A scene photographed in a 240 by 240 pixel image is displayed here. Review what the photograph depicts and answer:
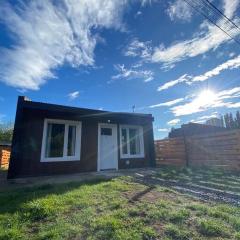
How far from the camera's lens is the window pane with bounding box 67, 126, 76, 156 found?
9812mm

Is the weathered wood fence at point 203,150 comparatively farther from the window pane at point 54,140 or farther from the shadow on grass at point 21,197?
the shadow on grass at point 21,197

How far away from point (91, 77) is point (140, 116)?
12.3 feet

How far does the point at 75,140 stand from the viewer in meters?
9.99

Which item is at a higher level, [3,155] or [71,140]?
[71,140]

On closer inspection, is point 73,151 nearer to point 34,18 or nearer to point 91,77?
point 91,77

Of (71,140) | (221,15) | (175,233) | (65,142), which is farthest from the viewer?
(71,140)

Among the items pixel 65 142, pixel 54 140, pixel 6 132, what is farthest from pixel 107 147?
pixel 6 132

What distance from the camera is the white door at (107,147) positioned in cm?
1077

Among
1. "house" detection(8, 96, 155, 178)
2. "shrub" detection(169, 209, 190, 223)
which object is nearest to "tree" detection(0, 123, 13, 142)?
"house" detection(8, 96, 155, 178)

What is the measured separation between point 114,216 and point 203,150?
9.06 m

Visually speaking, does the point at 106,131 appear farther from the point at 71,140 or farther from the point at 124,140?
the point at 71,140

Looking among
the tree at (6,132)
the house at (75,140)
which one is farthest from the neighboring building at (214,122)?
the tree at (6,132)

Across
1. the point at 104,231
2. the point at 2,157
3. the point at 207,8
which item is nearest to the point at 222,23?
the point at 207,8

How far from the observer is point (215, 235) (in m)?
2.87
